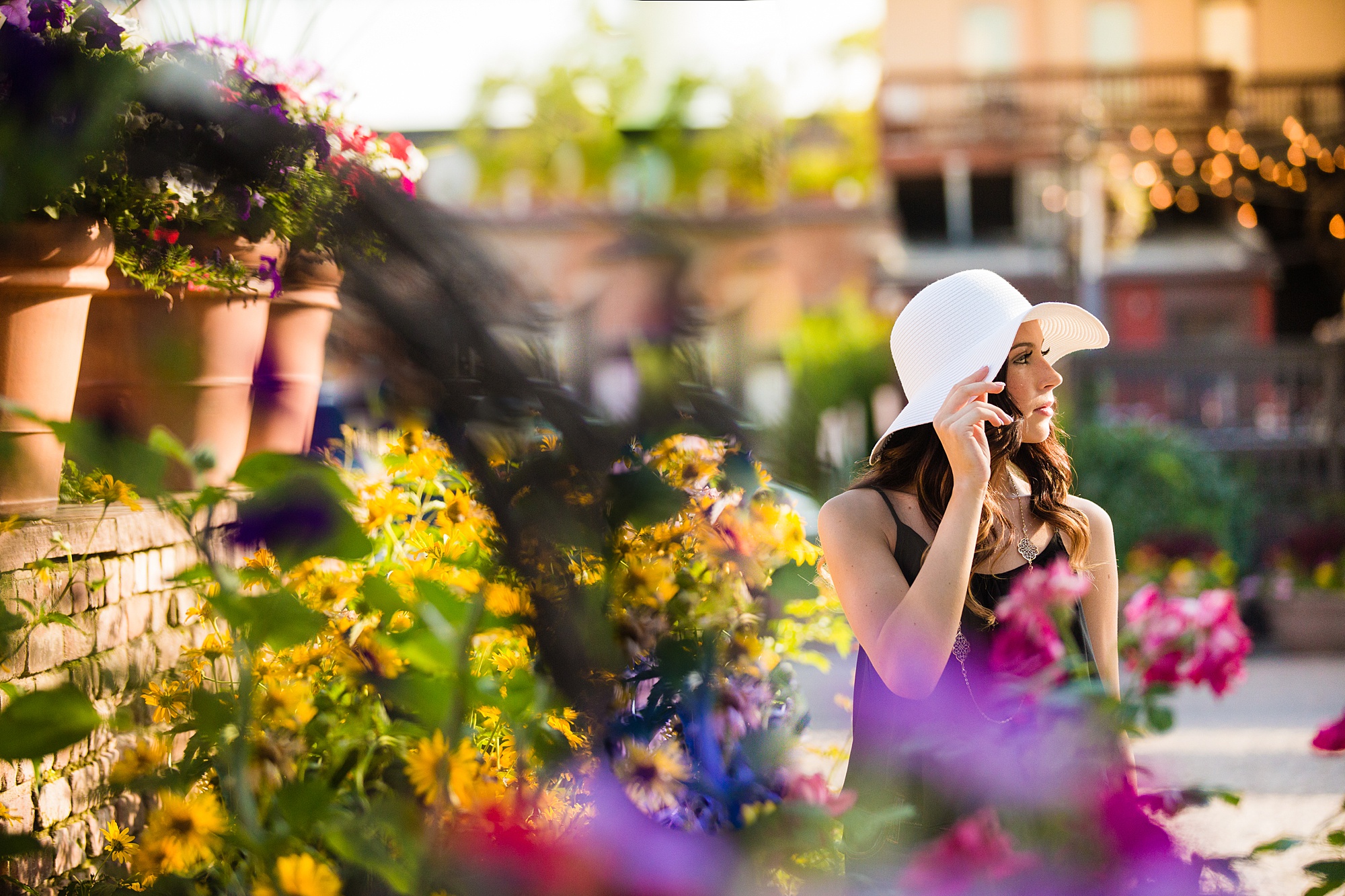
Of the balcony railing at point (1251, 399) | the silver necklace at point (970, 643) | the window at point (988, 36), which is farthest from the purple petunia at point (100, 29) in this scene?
the window at point (988, 36)

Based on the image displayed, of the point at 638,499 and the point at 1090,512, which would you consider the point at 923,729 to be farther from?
the point at 1090,512

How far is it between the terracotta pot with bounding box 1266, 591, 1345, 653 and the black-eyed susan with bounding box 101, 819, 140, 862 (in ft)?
24.6

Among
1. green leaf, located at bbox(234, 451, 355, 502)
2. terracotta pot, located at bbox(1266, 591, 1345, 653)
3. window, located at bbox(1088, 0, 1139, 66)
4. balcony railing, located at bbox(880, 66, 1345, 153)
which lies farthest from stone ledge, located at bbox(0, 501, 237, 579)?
window, located at bbox(1088, 0, 1139, 66)

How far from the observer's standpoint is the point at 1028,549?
1600 millimetres

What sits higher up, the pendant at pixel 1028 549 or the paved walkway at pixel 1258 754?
the pendant at pixel 1028 549

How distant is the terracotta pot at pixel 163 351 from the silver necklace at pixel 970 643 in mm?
1005

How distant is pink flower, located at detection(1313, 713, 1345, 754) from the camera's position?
0.96 metres

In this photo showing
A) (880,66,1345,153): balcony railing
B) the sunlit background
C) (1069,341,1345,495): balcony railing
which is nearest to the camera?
the sunlit background

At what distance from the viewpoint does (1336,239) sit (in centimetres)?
1201

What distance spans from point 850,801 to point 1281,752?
4.80 metres

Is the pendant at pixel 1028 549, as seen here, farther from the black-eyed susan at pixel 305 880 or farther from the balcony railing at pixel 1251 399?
the balcony railing at pixel 1251 399

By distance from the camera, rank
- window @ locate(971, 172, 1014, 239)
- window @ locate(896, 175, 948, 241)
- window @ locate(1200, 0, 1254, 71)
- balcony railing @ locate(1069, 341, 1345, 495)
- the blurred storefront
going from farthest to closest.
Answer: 1. window @ locate(896, 175, 948, 241)
2. window @ locate(971, 172, 1014, 239)
3. window @ locate(1200, 0, 1254, 71)
4. the blurred storefront
5. balcony railing @ locate(1069, 341, 1345, 495)

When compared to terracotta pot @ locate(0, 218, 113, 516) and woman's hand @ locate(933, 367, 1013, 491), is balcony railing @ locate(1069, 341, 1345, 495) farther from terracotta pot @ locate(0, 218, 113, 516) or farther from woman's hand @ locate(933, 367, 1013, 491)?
terracotta pot @ locate(0, 218, 113, 516)

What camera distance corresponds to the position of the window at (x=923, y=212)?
627 inches
